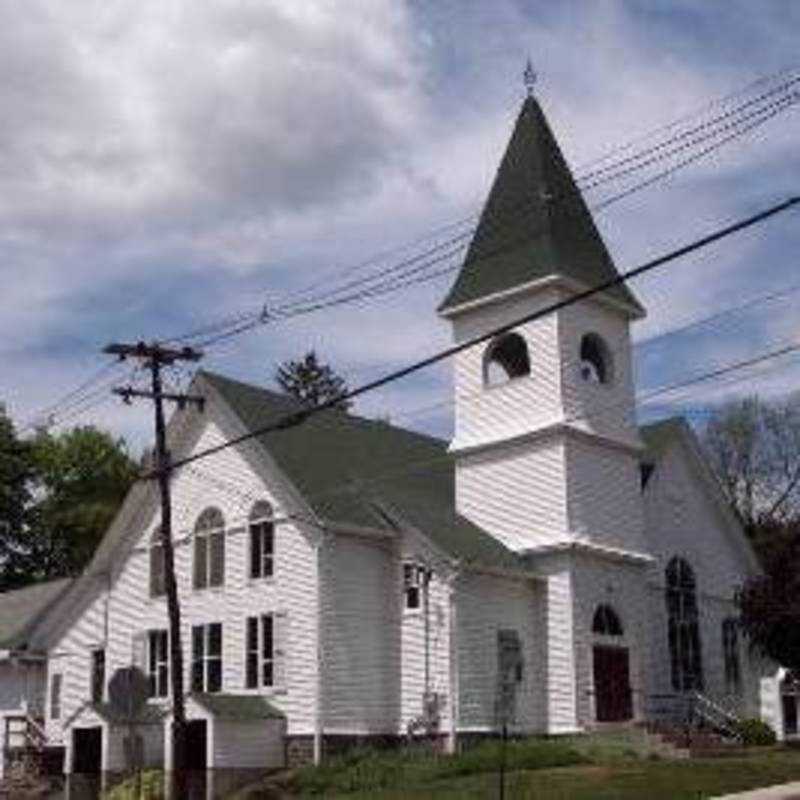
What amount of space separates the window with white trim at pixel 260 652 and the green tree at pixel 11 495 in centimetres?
3663

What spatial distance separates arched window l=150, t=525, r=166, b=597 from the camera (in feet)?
147

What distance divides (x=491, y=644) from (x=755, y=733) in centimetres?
742

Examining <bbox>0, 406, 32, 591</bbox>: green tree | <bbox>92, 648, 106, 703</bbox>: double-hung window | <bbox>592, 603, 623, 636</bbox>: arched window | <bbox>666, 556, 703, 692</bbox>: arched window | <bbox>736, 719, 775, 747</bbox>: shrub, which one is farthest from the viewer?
<bbox>0, 406, 32, 591</bbox>: green tree

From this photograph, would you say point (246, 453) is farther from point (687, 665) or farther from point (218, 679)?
point (687, 665)

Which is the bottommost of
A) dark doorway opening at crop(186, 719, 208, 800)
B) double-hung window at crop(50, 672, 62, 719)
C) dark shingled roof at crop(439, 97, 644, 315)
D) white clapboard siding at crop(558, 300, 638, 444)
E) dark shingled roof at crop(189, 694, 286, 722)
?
dark doorway opening at crop(186, 719, 208, 800)

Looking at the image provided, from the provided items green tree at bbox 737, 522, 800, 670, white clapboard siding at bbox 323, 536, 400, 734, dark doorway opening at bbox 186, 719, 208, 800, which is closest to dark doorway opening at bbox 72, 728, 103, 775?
dark doorway opening at bbox 186, 719, 208, 800

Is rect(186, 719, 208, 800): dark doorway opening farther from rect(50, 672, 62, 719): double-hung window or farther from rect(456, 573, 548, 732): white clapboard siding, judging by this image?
rect(50, 672, 62, 719): double-hung window

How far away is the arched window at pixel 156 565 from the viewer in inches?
1764

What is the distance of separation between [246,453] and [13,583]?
3689 cm

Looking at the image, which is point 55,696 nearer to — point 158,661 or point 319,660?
point 158,661

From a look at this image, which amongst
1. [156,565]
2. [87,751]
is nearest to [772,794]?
[87,751]

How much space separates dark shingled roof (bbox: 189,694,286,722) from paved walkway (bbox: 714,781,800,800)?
47.2 ft

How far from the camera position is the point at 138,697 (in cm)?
2550

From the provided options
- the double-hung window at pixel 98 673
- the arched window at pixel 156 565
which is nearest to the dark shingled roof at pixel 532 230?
the arched window at pixel 156 565
